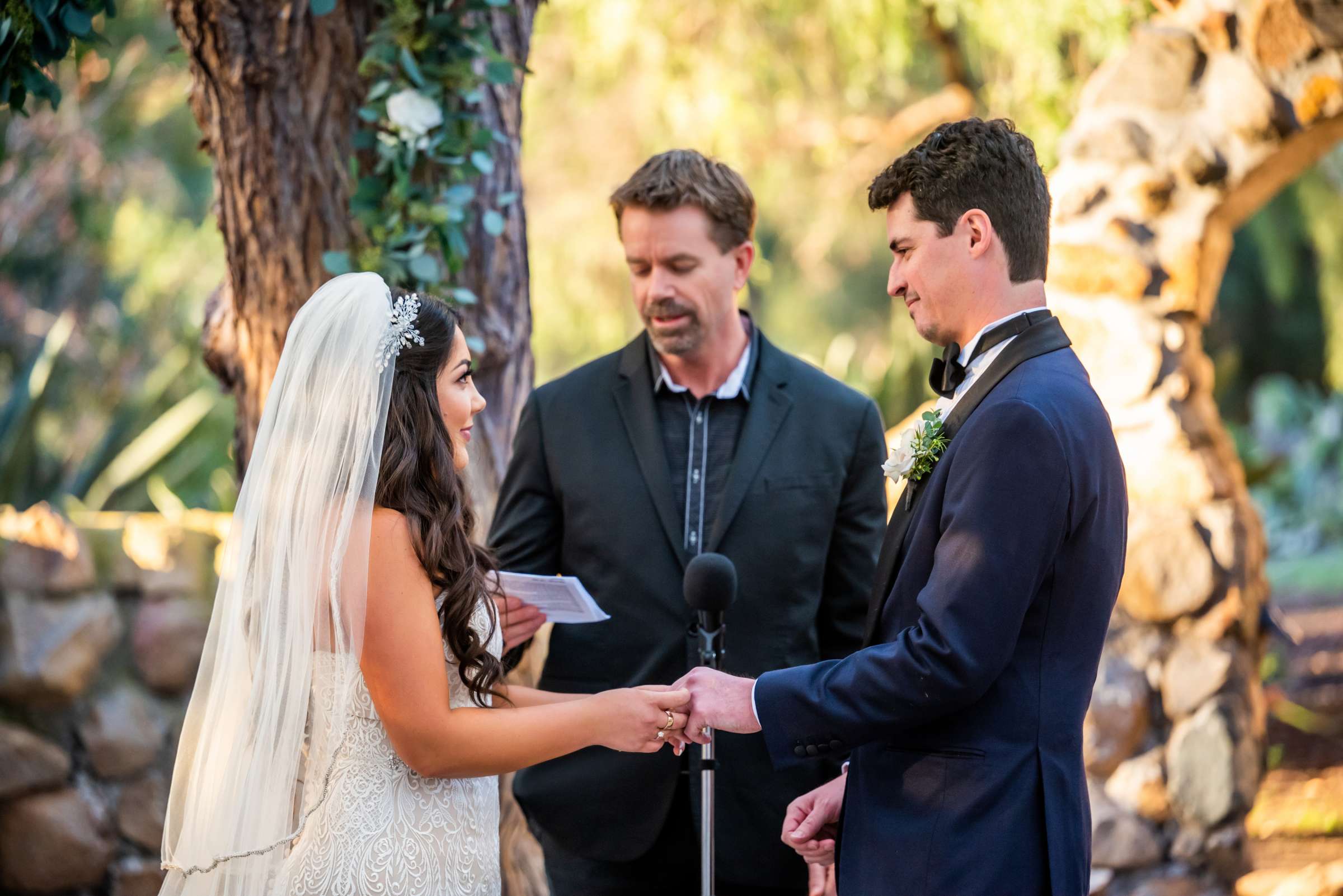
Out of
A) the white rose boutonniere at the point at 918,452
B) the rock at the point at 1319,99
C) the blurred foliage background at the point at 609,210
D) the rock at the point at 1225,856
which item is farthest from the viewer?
the blurred foliage background at the point at 609,210

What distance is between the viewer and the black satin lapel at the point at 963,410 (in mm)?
2330

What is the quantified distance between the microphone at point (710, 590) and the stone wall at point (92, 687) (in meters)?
3.51

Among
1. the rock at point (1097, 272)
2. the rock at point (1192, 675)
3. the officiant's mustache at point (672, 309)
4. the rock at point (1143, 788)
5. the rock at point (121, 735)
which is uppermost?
the rock at point (1097, 272)

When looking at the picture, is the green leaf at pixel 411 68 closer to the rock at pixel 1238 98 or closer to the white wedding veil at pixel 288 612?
the white wedding veil at pixel 288 612

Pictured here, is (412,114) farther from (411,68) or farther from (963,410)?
(963,410)

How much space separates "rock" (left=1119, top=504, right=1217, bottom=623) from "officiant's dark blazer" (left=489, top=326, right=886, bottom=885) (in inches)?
81.4

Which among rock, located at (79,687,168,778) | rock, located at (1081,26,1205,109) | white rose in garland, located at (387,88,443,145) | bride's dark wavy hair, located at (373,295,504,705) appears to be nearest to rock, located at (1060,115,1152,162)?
rock, located at (1081,26,1205,109)

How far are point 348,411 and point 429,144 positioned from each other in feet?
4.42

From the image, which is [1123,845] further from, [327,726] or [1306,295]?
[1306,295]

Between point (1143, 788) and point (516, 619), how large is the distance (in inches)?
116

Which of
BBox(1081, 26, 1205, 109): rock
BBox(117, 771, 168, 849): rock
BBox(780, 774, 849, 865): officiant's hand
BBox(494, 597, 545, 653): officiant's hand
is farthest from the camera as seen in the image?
BBox(117, 771, 168, 849): rock

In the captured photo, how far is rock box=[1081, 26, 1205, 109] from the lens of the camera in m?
5.19

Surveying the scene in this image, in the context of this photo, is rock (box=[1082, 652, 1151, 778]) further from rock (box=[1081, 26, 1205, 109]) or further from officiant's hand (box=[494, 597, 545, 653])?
officiant's hand (box=[494, 597, 545, 653])

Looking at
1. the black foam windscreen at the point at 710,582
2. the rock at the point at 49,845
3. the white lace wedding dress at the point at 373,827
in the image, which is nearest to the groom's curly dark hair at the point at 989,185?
the black foam windscreen at the point at 710,582
